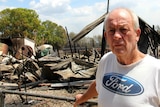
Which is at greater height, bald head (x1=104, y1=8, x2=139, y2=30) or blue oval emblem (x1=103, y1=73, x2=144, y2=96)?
bald head (x1=104, y1=8, x2=139, y2=30)

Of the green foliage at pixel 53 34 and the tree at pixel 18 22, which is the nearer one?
the tree at pixel 18 22

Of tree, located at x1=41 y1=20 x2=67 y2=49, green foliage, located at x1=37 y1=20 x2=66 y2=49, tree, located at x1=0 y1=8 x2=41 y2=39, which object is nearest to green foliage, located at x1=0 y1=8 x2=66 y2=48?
tree, located at x1=0 y1=8 x2=41 y2=39

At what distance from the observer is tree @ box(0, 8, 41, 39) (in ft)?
202

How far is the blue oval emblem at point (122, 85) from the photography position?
1999mm

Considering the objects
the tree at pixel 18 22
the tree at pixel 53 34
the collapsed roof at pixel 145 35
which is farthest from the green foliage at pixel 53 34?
the collapsed roof at pixel 145 35

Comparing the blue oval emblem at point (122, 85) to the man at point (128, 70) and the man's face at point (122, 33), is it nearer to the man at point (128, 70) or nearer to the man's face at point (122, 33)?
the man at point (128, 70)

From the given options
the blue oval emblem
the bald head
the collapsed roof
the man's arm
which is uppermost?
the bald head

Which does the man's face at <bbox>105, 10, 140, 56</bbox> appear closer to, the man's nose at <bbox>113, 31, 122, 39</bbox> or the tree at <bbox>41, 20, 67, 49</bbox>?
the man's nose at <bbox>113, 31, 122, 39</bbox>

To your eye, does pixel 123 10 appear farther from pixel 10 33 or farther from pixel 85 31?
pixel 10 33

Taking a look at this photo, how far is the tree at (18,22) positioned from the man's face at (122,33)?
58638mm

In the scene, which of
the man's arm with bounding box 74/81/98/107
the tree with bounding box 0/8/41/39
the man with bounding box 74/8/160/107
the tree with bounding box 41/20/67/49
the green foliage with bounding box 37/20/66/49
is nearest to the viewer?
the man with bounding box 74/8/160/107

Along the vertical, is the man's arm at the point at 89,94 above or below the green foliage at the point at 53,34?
above

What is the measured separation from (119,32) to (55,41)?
77.5m

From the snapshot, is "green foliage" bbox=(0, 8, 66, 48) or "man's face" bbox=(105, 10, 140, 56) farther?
"green foliage" bbox=(0, 8, 66, 48)
